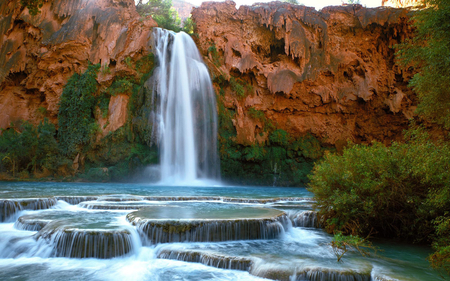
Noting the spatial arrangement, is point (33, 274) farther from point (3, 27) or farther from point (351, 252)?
point (3, 27)

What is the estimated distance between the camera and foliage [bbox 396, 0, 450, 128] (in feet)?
24.8

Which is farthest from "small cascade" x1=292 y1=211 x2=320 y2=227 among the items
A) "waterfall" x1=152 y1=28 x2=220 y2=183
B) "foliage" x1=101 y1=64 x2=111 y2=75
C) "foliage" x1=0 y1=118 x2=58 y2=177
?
"foliage" x1=101 y1=64 x2=111 y2=75

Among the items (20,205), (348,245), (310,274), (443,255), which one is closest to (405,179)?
(348,245)

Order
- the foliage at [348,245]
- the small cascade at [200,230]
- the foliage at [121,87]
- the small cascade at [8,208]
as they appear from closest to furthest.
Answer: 1. the foliage at [348,245]
2. the small cascade at [200,230]
3. the small cascade at [8,208]
4. the foliage at [121,87]

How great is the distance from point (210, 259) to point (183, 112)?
902 inches

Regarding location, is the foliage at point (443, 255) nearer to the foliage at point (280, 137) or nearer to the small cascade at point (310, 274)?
the small cascade at point (310, 274)

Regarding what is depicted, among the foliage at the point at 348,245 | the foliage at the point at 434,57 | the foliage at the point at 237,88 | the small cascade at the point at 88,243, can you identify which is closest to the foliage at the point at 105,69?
the foliage at the point at 237,88

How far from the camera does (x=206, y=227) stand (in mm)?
7801

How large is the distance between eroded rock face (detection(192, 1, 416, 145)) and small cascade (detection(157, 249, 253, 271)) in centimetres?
2420

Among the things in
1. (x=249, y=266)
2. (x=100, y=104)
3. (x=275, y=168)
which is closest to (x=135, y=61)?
(x=100, y=104)

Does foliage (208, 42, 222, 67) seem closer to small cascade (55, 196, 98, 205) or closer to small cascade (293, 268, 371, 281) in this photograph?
small cascade (55, 196, 98, 205)

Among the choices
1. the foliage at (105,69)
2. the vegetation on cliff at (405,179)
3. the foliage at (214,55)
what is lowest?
the vegetation on cliff at (405,179)

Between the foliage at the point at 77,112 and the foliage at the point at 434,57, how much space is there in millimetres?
25319

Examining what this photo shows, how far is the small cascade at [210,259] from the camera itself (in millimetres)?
6223
